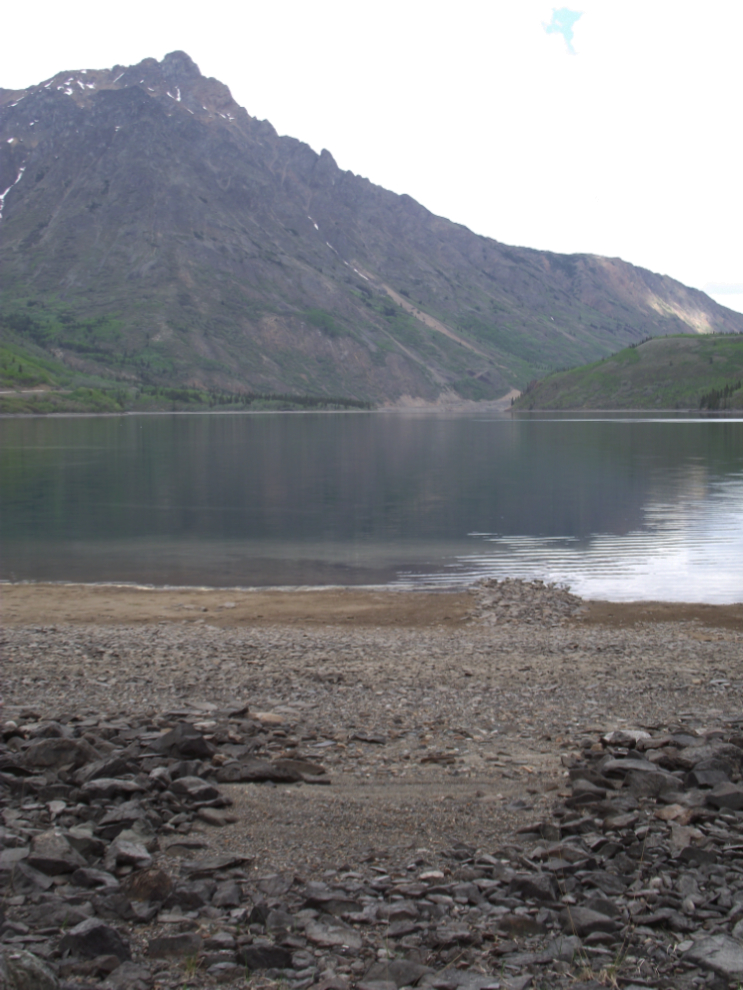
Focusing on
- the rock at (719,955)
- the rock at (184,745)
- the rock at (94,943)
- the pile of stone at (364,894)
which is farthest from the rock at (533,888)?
the rock at (184,745)

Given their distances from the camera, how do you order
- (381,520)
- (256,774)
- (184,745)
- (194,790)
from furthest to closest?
(381,520)
(184,745)
(256,774)
(194,790)

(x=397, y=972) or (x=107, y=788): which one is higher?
(x=107, y=788)

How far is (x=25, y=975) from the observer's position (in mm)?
5762

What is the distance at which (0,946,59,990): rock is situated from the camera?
5.71 m

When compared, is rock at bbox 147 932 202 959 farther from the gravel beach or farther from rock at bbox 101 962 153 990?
rock at bbox 101 962 153 990

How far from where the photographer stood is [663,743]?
1071cm

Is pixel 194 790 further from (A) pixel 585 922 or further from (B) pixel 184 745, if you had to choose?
(A) pixel 585 922

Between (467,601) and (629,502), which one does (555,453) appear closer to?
(629,502)

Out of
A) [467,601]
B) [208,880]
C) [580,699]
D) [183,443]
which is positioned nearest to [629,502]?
[467,601]

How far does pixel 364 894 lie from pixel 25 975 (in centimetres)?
281

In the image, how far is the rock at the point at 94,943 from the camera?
618 cm

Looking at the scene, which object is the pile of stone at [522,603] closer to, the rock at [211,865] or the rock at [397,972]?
the rock at [211,865]

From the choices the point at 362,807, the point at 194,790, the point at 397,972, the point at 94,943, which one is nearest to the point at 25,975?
the point at 94,943

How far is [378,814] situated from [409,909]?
2136mm
